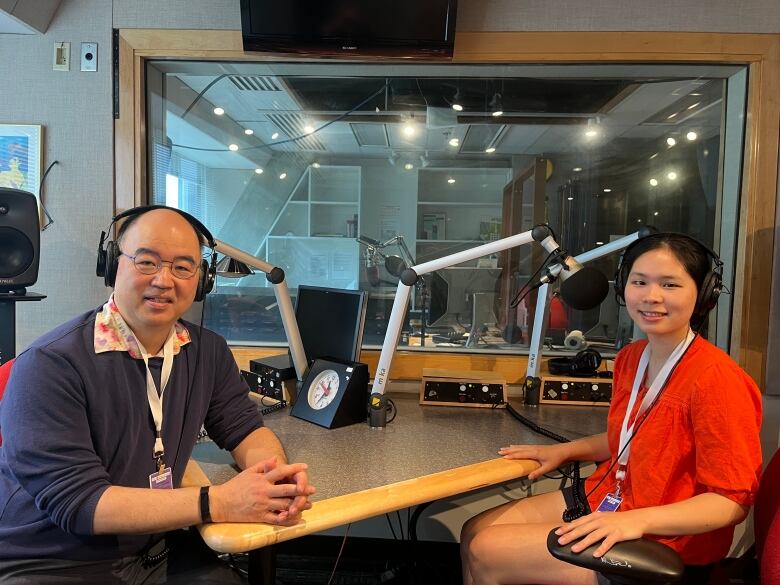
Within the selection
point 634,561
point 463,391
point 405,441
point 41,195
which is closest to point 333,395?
point 405,441

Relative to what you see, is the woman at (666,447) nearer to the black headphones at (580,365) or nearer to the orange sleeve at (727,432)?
the orange sleeve at (727,432)

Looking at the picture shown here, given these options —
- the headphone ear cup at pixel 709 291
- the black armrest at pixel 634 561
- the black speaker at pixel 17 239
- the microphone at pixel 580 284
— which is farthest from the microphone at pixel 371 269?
the black armrest at pixel 634 561

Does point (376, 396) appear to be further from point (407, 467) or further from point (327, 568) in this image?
point (327, 568)

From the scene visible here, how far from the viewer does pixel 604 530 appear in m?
1.03

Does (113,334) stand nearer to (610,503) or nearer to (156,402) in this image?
(156,402)

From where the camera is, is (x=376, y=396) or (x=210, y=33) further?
(x=210, y=33)

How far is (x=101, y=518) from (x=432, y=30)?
177 centimetres

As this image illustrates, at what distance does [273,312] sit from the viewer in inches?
96.0

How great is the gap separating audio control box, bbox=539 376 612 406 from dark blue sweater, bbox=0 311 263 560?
53.2 inches

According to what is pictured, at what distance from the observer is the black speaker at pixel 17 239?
5.49ft

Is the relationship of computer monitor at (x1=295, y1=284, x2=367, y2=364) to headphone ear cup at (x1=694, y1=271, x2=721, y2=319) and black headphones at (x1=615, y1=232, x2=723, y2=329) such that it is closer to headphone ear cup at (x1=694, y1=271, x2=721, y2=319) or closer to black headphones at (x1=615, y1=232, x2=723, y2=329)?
black headphones at (x1=615, y1=232, x2=723, y2=329)

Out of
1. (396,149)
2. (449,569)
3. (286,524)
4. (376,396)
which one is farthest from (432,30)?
(449,569)

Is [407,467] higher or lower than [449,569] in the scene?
higher

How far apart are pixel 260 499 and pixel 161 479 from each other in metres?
0.26
